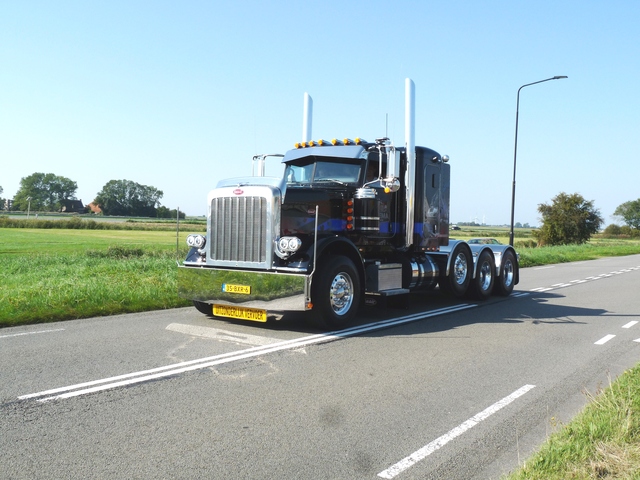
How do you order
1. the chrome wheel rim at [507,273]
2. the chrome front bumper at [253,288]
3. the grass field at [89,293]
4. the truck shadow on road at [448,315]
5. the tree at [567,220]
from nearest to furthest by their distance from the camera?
1. the chrome front bumper at [253,288]
2. the truck shadow on road at [448,315]
3. the grass field at [89,293]
4. the chrome wheel rim at [507,273]
5. the tree at [567,220]

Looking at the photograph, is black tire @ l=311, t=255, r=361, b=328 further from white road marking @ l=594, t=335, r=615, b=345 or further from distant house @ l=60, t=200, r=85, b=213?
distant house @ l=60, t=200, r=85, b=213

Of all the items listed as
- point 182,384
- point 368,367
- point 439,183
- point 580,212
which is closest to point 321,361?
point 368,367

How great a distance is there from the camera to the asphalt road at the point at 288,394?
3918 millimetres

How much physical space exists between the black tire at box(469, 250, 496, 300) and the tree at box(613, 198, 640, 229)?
171 meters

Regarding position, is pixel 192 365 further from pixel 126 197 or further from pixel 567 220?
pixel 126 197

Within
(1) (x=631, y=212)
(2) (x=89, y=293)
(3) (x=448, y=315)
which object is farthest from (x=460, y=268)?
(1) (x=631, y=212)

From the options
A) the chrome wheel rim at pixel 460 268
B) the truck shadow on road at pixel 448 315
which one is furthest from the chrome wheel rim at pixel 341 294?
the chrome wheel rim at pixel 460 268

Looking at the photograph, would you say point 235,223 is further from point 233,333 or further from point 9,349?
point 9,349

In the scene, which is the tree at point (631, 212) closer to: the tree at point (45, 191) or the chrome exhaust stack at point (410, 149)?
the tree at point (45, 191)

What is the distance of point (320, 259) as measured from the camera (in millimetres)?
8766

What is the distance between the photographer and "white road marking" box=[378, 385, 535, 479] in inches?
151

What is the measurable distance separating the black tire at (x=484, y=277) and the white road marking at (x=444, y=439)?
731 centimetres

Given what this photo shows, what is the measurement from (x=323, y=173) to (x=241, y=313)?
2.85 metres

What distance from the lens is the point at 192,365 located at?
6398 millimetres
